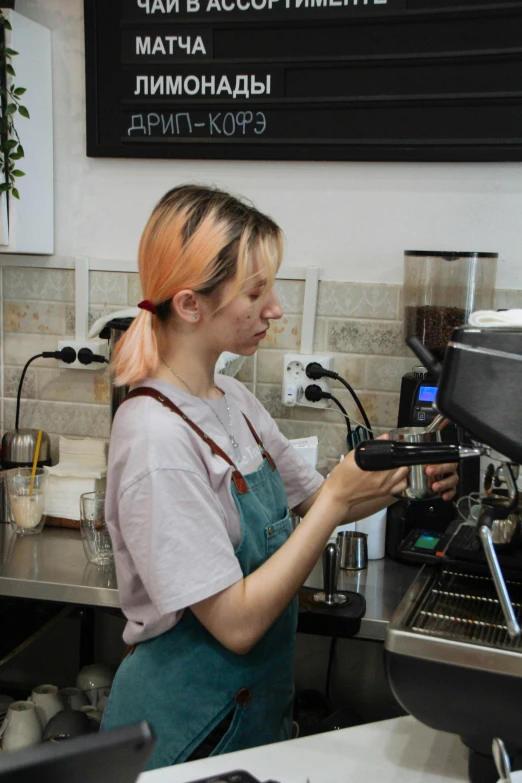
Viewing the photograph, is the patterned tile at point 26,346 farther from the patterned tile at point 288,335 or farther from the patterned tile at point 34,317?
the patterned tile at point 288,335

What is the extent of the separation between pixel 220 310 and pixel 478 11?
1108 mm

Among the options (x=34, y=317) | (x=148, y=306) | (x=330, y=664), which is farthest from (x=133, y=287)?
(x=330, y=664)

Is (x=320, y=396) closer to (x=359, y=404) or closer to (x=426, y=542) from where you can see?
(x=359, y=404)

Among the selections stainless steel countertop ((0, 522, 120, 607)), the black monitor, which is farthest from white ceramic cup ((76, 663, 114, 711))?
the black monitor

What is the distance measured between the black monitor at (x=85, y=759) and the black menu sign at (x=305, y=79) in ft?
5.76

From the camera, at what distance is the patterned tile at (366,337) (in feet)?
7.06

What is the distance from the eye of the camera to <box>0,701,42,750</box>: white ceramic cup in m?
1.76

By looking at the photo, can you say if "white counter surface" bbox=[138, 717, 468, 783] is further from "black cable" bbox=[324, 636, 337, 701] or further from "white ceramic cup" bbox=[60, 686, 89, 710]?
"black cable" bbox=[324, 636, 337, 701]

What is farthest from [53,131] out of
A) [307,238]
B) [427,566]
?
[427,566]

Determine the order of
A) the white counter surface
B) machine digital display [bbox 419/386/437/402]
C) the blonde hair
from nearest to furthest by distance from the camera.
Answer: the white counter surface
the blonde hair
machine digital display [bbox 419/386/437/402]

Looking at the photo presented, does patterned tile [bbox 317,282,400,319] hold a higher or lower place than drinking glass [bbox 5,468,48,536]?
higher

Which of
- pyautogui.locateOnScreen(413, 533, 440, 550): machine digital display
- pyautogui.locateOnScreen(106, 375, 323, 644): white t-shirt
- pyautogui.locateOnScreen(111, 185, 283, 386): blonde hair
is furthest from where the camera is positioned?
pyautogui.locateOnScreen(413, 533, 440, 550): machine digital display

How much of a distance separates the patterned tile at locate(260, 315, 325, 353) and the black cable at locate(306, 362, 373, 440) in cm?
7

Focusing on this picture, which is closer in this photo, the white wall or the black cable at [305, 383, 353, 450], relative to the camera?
the white wall
